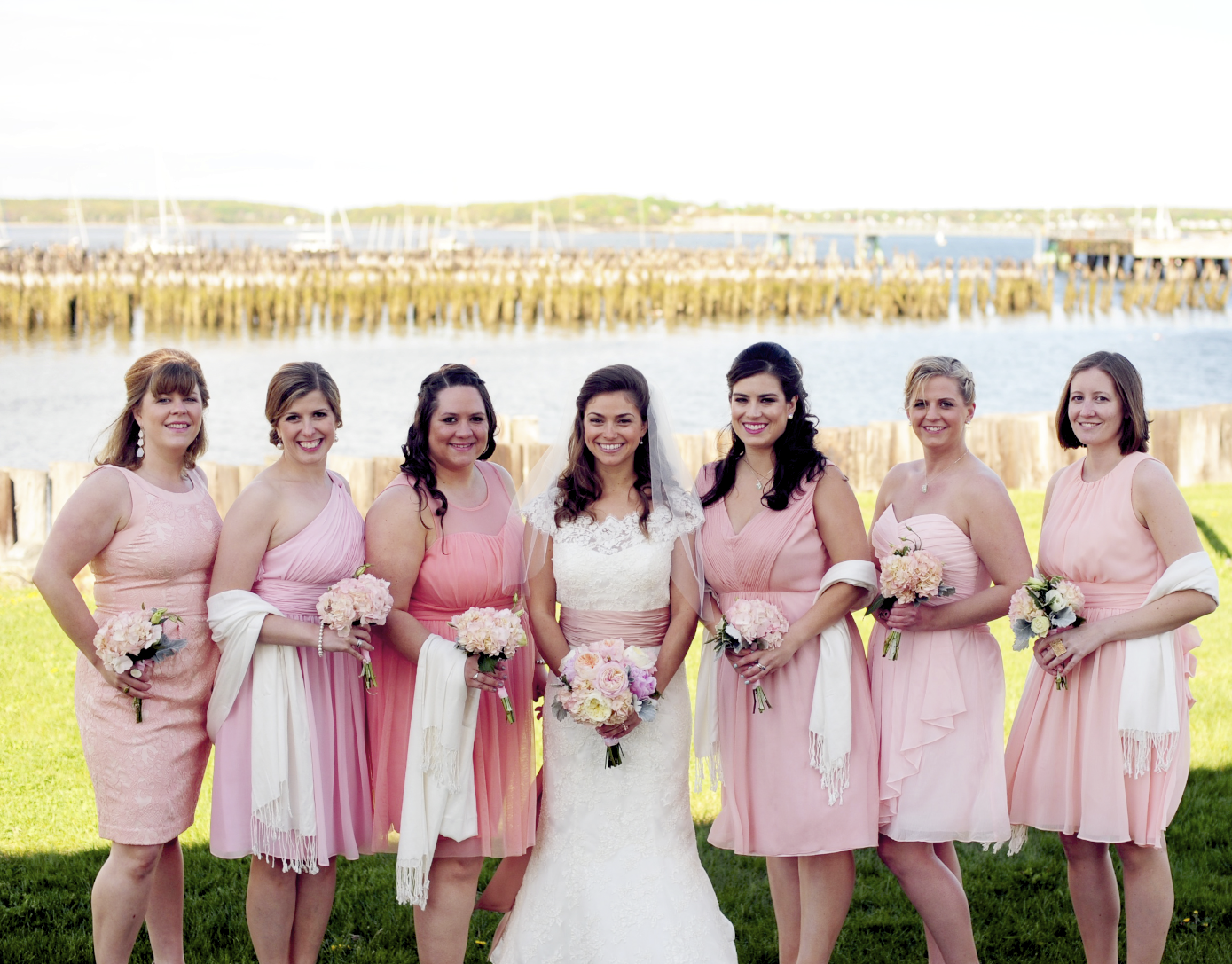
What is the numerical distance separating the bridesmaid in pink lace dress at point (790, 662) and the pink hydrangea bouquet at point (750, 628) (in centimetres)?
7

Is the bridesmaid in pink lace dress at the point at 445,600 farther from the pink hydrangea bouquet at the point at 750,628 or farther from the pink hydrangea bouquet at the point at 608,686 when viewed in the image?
the pink hydrangea bouquet at the point at 750,628

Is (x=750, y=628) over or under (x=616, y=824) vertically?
over

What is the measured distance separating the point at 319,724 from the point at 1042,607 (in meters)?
2.73

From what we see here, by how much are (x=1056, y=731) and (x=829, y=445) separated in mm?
9808

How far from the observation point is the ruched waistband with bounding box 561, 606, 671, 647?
14.5ft

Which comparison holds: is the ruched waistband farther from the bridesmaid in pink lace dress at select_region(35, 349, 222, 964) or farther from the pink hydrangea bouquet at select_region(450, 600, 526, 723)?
the bridesmaid in pink lace dress at select_region(35, 349, 222, 964)

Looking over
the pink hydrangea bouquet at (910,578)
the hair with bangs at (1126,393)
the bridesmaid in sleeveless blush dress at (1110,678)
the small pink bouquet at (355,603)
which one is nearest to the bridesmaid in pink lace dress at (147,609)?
the small pink bouquet at (355,603)

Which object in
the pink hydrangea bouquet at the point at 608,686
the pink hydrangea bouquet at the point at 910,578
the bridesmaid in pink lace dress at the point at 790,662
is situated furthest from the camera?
the bridesmaid in pink lace dress at the point at 790,662

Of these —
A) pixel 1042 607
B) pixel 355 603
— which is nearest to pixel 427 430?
pixel 355 603

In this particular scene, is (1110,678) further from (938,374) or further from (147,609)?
(147,609)

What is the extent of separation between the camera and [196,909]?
16.8ft

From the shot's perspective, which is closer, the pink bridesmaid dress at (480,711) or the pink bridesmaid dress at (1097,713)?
the pink bridesmaid dress at (1097,713)

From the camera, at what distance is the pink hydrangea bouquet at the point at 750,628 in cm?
417

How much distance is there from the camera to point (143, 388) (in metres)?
4.39
